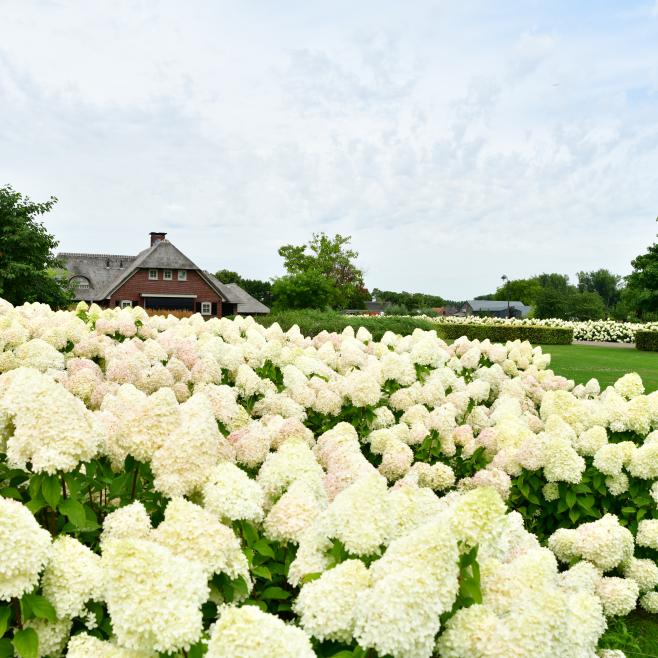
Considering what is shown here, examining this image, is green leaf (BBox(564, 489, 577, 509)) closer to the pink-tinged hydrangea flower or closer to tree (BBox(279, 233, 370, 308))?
the pink-tinged hydrangea flower

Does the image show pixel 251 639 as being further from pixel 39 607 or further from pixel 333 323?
pixel 333 323

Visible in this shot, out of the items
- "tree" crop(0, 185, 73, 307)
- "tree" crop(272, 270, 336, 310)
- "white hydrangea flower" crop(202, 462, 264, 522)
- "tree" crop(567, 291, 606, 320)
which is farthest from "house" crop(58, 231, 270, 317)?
"tree" crop(567, 291, 606, 320)

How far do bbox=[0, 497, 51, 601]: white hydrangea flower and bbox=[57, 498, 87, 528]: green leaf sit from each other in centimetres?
24

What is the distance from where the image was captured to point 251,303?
194 feet

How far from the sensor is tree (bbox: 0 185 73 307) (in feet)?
89.2

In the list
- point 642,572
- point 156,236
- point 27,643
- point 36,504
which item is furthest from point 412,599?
point 156,236

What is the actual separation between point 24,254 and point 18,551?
2945 cm

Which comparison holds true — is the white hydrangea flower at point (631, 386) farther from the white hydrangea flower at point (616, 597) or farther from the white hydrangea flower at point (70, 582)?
the white hydrangea flower at point (70, 582)

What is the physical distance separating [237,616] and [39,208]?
1234 inches

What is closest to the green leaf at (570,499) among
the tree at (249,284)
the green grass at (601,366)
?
the green grass at (601,366)

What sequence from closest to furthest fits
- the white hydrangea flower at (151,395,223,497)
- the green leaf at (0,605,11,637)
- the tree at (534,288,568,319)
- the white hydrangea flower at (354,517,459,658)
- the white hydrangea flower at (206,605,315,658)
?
the white hydrangea flower at (206,605,315,658) → the white hydrangea flower at (354,517,459,658) → the green leaf at (0,605,11,637) → the white hydrangea flower at (151,395,223,497) → the tree at (534,288,568,319)

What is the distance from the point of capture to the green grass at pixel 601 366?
17062mm

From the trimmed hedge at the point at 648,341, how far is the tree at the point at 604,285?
108 metres

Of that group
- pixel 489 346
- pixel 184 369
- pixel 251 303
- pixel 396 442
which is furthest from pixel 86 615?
pixel 251 303
